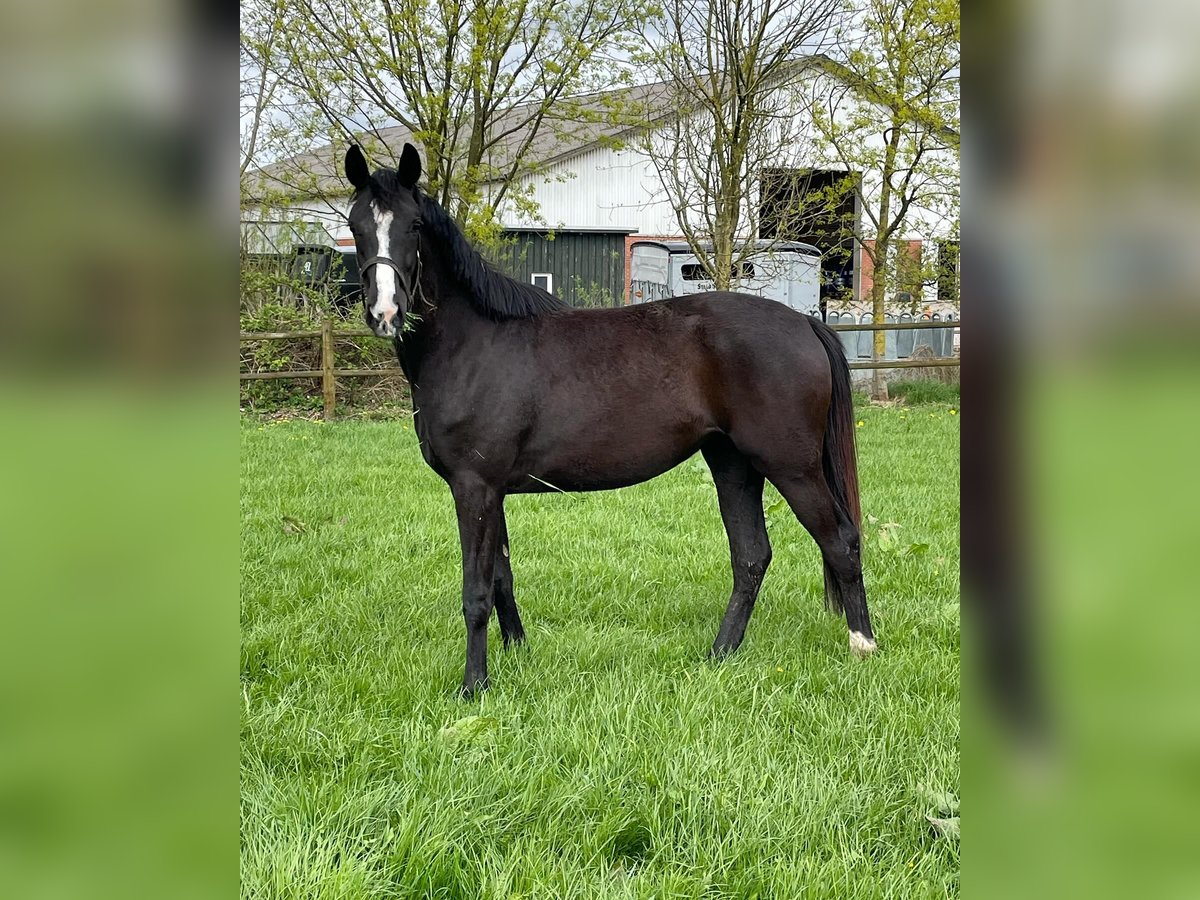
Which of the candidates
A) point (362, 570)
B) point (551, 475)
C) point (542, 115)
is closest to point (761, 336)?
point (551, 475)

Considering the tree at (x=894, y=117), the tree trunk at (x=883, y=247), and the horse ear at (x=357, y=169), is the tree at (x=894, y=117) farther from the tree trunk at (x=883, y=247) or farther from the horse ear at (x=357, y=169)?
the horse ear at (x=357, y=169)

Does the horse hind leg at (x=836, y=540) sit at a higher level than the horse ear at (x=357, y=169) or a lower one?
lower

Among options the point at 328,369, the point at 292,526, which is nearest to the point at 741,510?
the point at 292,526

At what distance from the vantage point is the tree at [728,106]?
10789 mm

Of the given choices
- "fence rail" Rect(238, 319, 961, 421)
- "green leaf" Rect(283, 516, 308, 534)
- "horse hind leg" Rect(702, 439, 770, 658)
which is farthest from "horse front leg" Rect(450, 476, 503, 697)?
"fence rail" Rect(238, 319, 961, 421)

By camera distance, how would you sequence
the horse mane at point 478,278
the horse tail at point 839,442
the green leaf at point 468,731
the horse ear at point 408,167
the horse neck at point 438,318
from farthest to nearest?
the horse tail at point 839,442 → the horse neck at point 438,318 → the horse mane at point 478,278 → the horse ear at point 408,167 → the green leaf at point 468,731

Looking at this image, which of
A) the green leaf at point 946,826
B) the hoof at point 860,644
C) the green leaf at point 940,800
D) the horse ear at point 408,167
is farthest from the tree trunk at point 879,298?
the green leaf at point 946,826

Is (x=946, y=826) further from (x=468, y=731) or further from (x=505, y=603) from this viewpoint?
(x=505, y=603)
